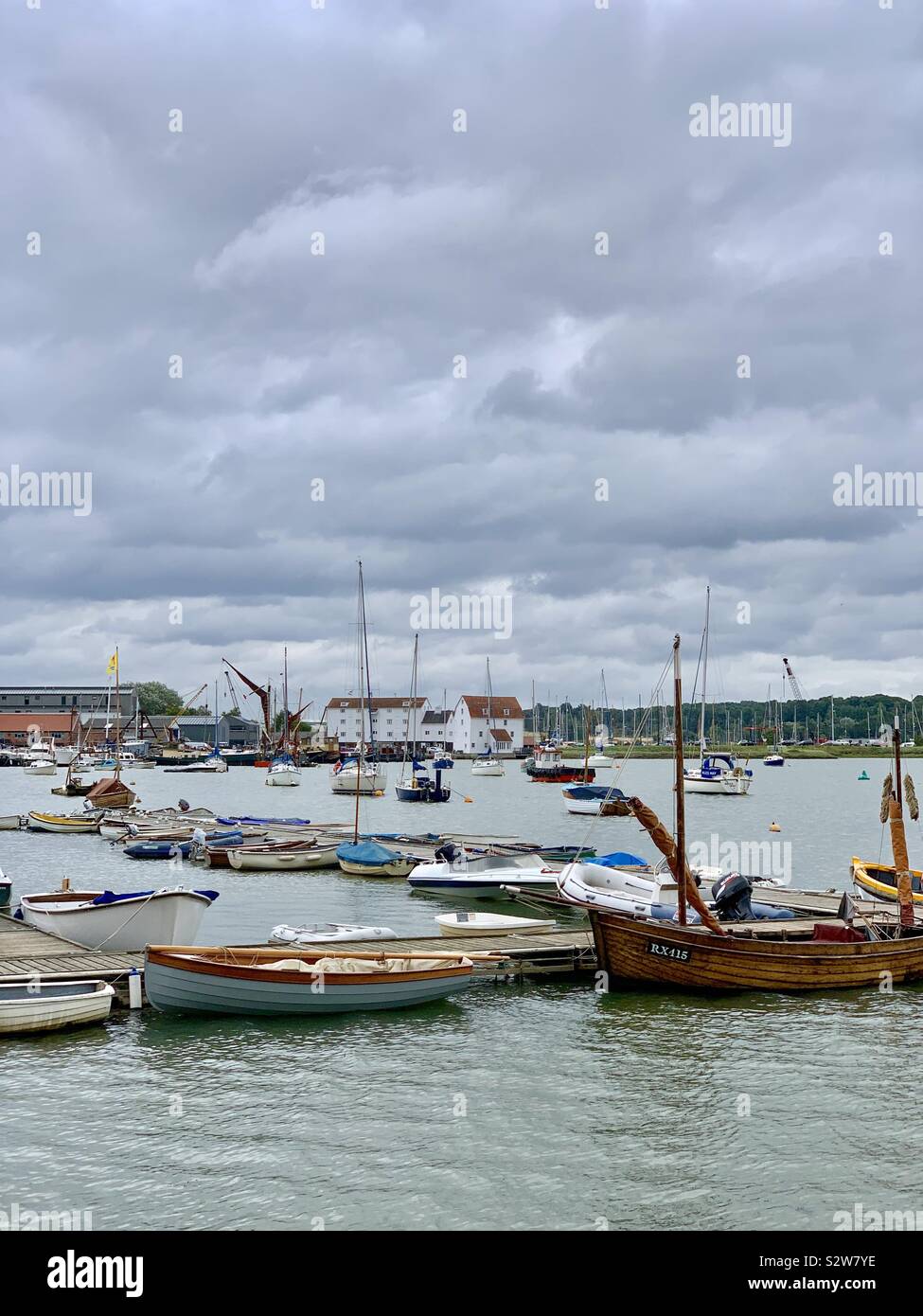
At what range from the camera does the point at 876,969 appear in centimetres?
2483

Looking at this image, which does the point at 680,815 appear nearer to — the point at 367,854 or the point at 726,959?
the point at 726,959

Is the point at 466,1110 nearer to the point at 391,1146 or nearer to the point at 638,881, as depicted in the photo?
the point at 391,1146

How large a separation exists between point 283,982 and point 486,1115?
6.16 metres

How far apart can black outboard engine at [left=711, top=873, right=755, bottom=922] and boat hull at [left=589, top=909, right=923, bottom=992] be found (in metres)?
3.83

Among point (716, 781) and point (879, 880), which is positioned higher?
point (879, 880)

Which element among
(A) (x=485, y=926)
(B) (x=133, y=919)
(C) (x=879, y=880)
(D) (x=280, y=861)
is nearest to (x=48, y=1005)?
(B) (x=133, y=919)

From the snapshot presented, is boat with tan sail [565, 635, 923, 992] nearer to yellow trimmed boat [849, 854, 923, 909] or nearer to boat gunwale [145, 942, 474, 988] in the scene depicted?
boat gunwale [145, 942, 474, 988]

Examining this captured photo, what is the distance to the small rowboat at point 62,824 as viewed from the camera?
6600 centimetres

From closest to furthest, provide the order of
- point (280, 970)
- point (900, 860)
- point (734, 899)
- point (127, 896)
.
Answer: point (280, 970), point (127, 896), point (900, 860), point (734, 899)

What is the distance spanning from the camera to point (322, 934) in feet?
88.7

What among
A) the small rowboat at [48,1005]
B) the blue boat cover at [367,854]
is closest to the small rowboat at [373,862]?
the blue boat cover at [367,854]

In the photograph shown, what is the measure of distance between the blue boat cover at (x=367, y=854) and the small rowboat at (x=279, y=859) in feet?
6.29
